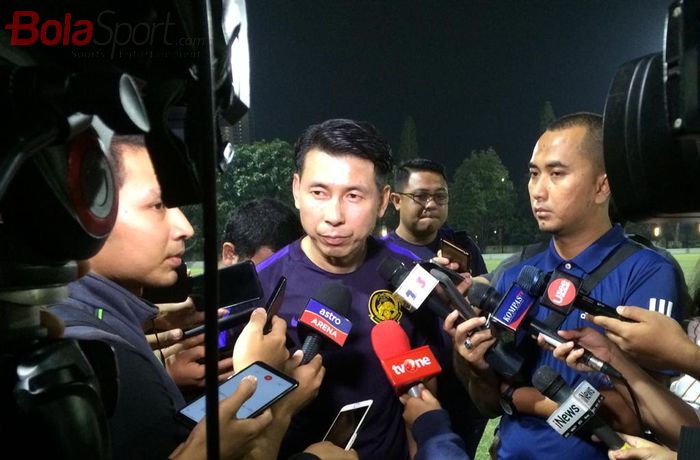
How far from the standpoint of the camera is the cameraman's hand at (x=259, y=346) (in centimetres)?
134

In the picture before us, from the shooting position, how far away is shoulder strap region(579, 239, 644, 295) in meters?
2.01

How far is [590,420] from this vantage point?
1.69 metres

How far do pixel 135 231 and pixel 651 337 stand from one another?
137 cm

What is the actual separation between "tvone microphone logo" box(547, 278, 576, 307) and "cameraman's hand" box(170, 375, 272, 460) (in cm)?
108

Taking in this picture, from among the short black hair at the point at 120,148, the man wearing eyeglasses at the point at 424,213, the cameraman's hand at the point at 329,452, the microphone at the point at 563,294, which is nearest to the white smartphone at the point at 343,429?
the cameraman's hand at the point at 329,452

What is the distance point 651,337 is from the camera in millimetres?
1557

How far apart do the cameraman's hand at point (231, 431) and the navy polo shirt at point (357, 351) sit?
0.81m

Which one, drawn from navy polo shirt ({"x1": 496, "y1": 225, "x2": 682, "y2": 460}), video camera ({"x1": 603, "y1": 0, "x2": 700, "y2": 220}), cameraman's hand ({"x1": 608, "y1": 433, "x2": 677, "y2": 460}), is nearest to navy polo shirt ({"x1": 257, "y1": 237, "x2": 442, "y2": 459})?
navy polo shirt ({"x1": 496, "y1": 225, "x2": 682, "y2": 460})

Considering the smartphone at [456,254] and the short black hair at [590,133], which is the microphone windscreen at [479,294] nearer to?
the short black hair at [590,133]

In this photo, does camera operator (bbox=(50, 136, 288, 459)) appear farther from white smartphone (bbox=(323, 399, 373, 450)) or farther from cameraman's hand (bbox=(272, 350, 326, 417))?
white smartphone (bbox=(323, 399, 373, 450))

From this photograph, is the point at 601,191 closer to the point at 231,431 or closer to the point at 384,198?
the point at 384,198

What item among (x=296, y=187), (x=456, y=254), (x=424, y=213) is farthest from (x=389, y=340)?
(x=424, y=213)

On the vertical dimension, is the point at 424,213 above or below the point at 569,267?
below

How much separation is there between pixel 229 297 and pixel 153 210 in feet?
1.99
